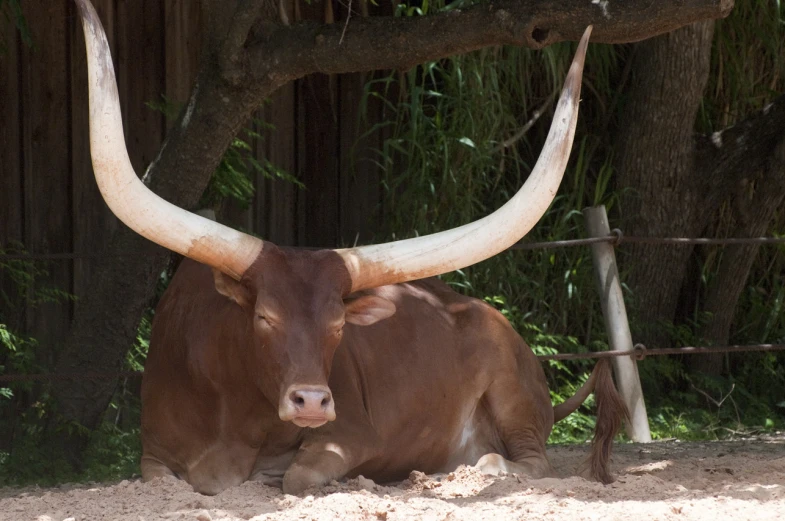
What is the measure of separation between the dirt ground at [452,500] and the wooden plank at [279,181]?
249 centimetres

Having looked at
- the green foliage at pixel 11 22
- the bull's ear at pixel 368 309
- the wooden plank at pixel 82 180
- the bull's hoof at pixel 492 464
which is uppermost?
the green foliage at pixel 11 22

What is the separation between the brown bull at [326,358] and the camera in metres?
3.64

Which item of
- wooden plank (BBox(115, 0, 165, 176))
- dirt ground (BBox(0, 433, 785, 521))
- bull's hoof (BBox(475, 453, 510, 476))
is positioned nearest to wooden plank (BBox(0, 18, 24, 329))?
wooden plank (BBox(115, 0, 165, 176))

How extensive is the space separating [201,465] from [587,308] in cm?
337

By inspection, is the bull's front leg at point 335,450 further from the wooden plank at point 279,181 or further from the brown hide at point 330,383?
the wooden plank at point 279,181

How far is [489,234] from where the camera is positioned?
3.85 meters

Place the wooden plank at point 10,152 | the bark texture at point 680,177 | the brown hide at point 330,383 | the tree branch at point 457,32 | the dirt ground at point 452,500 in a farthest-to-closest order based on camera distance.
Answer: the bark texture at point 680,177 < the wooden plank at point 10,152 < the tree branch at point 457,32 < the brown hide at point 330,383 < the dirt ground at point 452,500

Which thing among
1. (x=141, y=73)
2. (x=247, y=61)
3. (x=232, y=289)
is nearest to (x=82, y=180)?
(x=141, y=73)

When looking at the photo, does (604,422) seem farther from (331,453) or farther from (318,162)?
(318,162)

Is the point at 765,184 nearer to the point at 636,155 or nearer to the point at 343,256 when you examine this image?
the point at 636,155

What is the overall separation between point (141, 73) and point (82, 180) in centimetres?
66

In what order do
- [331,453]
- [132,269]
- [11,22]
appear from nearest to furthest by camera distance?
[331,453]
[132,269]
[11,22]

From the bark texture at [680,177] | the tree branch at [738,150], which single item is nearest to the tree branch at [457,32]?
the bark texture at [680,177]

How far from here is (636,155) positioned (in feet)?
22.8
